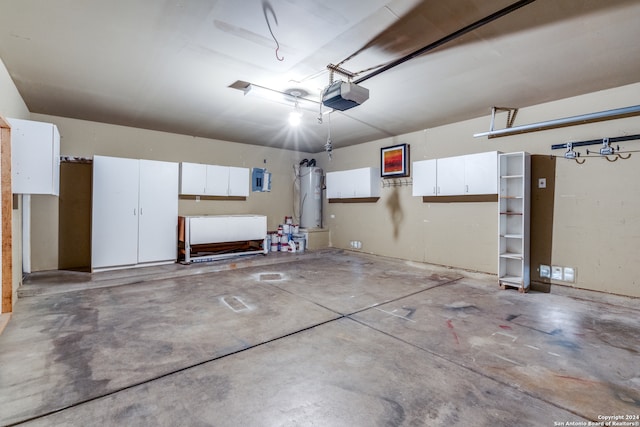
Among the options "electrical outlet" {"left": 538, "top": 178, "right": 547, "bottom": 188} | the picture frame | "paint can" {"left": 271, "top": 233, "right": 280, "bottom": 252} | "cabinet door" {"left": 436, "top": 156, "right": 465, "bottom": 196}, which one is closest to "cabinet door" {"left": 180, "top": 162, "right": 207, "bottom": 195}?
"paint can" {"left": 271, "top": 233, "right": 280, "bottom": 252}

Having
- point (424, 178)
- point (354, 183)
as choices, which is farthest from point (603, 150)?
point (354, 183)

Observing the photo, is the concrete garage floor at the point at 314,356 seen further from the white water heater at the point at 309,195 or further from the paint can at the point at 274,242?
the white water heater at the point at 309,195

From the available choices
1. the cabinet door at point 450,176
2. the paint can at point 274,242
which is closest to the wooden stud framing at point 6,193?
the paint can at point 274,242

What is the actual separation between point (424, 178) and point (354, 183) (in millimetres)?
1703

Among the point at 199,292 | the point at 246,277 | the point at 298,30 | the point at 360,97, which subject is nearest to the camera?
the point at 298,30

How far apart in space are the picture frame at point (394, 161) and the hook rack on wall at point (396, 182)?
0.10m

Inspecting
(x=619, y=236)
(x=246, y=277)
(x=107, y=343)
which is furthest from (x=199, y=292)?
(x=619, y=236)

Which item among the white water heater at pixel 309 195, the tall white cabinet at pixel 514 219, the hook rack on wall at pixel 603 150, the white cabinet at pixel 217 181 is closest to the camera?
the hook rack on wall at pixel 603 150

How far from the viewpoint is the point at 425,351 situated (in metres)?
2.46

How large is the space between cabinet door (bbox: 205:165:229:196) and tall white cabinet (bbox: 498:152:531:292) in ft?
16.6

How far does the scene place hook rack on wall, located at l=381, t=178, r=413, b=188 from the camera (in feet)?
19.5

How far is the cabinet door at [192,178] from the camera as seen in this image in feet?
18.8

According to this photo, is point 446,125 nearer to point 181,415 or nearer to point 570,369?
point 570,369

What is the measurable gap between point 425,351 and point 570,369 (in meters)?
1.03
